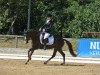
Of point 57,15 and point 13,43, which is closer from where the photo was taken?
point 13,43

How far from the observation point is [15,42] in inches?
1393

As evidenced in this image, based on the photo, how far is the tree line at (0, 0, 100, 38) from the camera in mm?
42469

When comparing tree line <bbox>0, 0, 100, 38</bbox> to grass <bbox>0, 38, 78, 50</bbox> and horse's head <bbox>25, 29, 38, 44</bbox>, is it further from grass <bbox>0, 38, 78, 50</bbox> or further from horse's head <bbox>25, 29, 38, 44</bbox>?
horse's head <bbox>25, 29, 38, 44</bbox>

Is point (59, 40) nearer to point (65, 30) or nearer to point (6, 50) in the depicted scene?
point (6, 50)

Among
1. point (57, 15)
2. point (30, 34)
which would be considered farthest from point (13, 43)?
point (30, 34)

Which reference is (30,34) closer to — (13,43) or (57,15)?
(13,43)

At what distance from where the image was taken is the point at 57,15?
44688mm

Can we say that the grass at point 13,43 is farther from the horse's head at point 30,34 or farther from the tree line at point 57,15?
the horse's head at point 30,34

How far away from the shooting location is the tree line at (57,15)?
42469 mm

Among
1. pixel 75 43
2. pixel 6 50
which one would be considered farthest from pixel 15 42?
pixel 75 43

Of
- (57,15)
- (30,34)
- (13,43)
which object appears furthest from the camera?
(57,15)

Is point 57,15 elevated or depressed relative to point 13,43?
elevated

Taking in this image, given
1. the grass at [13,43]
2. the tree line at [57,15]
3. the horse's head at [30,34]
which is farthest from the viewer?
the tree line at [57,15]

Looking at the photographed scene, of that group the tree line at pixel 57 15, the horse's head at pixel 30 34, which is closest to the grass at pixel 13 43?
the tree line at pixel 57 15
